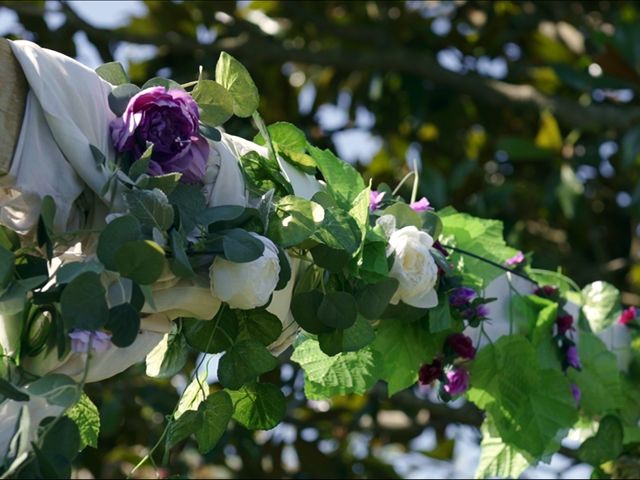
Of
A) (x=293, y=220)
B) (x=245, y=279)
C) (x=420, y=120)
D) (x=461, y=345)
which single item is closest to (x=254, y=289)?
(x=245, y=279)

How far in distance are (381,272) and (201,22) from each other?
1951 millimetres

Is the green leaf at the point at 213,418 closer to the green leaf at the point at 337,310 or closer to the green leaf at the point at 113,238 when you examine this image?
the green leaf at the point at 337,310

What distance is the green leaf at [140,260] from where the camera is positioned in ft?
3.70

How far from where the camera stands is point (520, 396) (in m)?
1.80

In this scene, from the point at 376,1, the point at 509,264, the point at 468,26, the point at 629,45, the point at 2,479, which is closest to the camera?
the point at 2,479

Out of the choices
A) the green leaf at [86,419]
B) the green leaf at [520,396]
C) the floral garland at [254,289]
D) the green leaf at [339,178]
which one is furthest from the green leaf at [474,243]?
the green leaf at [86,419]

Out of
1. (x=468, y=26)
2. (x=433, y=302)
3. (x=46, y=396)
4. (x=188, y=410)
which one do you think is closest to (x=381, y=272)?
(x=433, y=302)

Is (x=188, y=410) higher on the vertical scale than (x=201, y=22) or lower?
higher

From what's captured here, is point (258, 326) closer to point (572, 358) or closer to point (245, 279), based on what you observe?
point (245, 279)

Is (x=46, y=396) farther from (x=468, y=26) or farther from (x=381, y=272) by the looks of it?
(x=468, y=26)

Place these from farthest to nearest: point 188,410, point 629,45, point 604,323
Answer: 1. point 629,45
2. point 604,323
3. point 188,410

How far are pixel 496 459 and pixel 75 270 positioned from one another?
1.00m

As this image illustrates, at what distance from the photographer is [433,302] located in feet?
5.12

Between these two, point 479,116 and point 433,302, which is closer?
point 433,302
